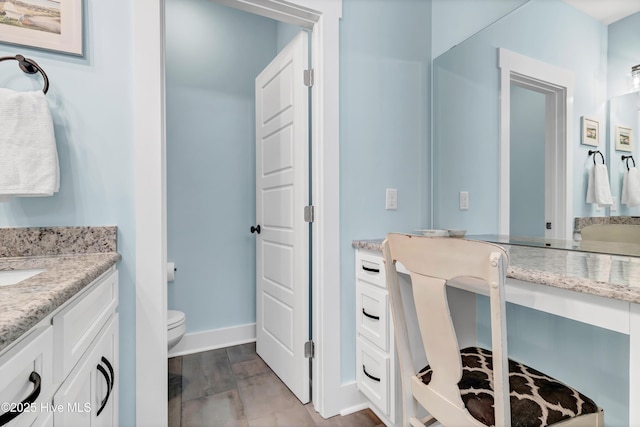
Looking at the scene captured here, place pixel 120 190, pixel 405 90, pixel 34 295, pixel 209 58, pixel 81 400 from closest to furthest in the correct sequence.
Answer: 1. pixel 34 295
2. pixel 81 400
3. pixel 120 190
4. pixel 405 90
5. pixel 209 58

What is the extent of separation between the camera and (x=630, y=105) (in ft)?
3.77

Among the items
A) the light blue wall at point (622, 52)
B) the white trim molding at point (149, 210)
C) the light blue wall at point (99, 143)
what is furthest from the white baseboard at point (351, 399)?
the light blue wall at point (622, 52)

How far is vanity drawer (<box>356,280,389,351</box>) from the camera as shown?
1.49 meters

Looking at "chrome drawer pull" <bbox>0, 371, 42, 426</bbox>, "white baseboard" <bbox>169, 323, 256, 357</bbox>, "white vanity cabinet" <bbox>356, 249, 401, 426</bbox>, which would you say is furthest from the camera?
"white baseboard" <bbox>169, 323, 256, 357</bbox>

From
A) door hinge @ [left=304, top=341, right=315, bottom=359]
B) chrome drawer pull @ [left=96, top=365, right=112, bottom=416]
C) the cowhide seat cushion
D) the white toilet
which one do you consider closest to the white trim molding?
chrome drawer pull @ [left=96, top=365, right=112, bottom=416]

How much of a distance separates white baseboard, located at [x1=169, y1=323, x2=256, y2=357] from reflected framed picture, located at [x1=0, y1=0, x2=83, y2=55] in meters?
→ 1.99

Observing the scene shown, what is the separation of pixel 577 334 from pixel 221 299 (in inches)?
89.5

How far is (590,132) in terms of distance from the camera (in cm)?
127

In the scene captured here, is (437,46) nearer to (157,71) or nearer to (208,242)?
(157,71)

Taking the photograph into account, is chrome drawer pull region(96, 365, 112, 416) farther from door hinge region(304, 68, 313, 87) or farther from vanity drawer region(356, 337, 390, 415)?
door hinge region(304, 68, 313, 87)

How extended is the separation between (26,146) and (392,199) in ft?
5.33

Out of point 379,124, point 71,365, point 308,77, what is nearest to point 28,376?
point 71,365

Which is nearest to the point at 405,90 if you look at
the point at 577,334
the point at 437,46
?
the point at 437,46

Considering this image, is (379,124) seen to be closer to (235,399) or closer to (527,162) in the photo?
(527,162)
